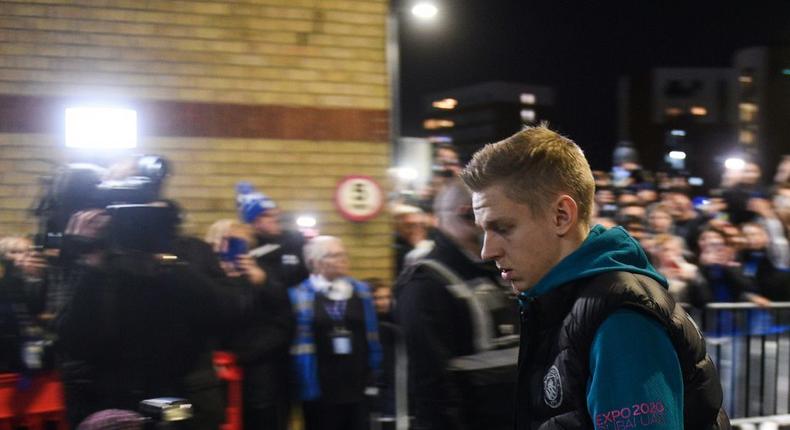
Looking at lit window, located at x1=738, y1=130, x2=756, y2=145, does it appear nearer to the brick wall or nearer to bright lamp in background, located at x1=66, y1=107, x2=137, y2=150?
the brick wall

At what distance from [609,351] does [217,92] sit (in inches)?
325

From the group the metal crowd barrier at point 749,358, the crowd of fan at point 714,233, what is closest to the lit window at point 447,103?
the crowd of fan at point 714,233

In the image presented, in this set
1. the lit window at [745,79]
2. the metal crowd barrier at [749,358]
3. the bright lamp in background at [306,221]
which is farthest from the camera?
the lit window at [745,79]

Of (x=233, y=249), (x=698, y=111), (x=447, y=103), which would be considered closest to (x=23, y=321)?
(x=233, y=249)

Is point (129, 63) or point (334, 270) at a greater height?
point (129, 63)

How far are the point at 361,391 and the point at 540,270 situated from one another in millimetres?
4337

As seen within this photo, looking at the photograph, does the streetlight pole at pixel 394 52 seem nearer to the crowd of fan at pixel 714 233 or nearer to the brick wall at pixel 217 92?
the brick wall at pixel 217 92

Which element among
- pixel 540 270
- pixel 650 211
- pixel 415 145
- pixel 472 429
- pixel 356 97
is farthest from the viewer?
pixel 415 145

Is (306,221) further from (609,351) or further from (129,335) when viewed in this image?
(609,351)

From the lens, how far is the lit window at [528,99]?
114875 millimetres

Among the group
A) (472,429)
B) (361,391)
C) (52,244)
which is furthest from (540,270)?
(361,391)

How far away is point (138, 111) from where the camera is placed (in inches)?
350

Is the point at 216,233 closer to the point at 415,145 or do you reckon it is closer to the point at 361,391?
the point at 361,391

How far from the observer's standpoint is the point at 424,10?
975 cm
